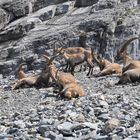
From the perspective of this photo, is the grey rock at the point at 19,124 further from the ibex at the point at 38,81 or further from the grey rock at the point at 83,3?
the grey rock at the point at 83,3

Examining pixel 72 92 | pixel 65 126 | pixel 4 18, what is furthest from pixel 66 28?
pixel 65 126

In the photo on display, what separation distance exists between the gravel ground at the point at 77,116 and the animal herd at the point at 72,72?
0.43m

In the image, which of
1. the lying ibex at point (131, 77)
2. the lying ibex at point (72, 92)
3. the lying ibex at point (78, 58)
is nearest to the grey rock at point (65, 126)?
the lying ibex at point (72, 92)

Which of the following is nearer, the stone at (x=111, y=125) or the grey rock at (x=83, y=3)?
the stone at (x=111, y=125)

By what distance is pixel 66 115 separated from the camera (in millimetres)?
14164

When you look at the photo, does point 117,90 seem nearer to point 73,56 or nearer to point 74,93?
point 74,93

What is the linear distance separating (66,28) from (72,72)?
27.1 ft

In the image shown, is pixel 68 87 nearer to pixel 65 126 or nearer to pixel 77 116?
pixel 77 116

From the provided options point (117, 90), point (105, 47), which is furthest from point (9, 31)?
point (117, 90)

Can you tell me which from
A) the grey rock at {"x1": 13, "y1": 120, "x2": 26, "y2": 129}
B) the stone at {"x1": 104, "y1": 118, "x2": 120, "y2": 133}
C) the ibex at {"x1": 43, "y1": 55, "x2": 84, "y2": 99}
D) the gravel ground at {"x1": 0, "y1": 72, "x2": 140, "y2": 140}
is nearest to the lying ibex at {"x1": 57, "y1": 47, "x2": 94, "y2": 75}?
the ibex at {"x1": 43, "y1": 55, "x2": 84, "y2": 99}

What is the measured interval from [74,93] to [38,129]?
4.03 meters

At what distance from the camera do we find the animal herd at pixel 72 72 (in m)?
18.1

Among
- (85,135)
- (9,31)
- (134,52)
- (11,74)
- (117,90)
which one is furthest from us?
(9,31)

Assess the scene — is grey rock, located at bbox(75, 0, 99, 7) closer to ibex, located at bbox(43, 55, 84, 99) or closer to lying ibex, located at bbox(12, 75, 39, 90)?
lying ibex, located at bbox(12, 75, 39, 90)
